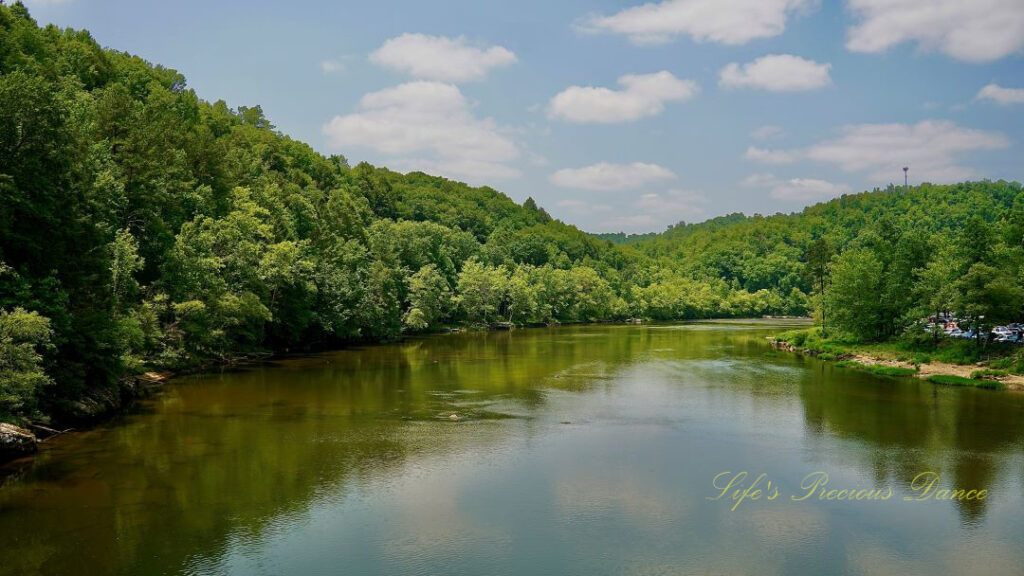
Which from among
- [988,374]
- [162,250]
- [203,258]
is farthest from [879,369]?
[162,250]

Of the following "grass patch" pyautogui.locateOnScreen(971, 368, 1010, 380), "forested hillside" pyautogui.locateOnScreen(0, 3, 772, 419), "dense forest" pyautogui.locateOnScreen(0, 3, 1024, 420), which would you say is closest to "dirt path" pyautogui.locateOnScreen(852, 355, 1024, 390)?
"grass patch" pyautogui.locateOnScreen(971, 368, 1010, 380)

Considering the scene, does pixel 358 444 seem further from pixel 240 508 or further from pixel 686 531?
pixel 686 531

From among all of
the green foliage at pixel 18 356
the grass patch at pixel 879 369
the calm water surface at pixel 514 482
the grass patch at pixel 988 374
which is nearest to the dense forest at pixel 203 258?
the green foliage at pixel 18 356

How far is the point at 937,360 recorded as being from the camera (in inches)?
1699

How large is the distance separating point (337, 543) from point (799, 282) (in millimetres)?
167996

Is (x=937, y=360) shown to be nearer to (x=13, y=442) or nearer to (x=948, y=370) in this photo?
(x=948, y=370)

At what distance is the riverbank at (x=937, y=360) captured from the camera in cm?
3734

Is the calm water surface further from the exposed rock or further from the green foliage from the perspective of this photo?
the green foliage

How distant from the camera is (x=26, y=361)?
20.5 metres

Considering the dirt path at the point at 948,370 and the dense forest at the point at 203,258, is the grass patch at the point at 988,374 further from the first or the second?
the dense forest at the point at 203,258

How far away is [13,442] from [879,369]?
152 feet

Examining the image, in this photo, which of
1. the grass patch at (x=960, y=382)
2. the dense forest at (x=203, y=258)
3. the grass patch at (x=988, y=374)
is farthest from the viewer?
the grass patch at (x=988, y=374)

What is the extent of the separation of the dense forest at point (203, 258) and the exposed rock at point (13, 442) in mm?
849

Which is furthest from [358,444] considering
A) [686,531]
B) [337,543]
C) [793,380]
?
[793,380]
